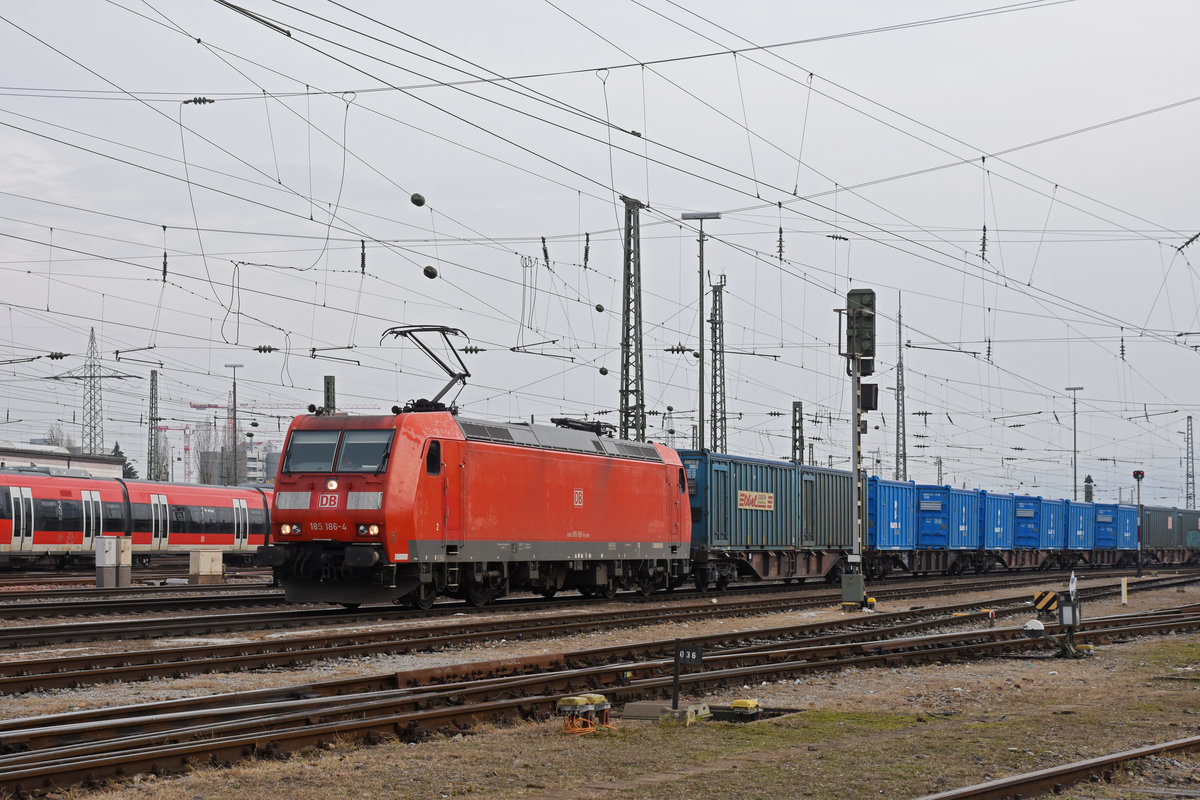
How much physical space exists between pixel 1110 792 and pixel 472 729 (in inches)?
204

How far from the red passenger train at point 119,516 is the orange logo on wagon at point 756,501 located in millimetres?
19705

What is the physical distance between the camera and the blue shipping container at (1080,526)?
58625 millimetres

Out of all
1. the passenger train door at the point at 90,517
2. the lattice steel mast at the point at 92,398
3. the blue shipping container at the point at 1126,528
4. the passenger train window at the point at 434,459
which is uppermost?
the lattice steel mast at the point at 92,398

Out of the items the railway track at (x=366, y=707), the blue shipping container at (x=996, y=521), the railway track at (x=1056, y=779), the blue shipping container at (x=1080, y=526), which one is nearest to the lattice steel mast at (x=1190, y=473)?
the blue shipping container at (x=1080, y=526)

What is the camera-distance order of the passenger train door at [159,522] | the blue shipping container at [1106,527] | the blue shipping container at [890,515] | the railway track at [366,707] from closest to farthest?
1. the railway track at [366,707]
2. the blue shipping container at [890,515]
3. the passenger train door at [159,522]
4. the blue shipping container at [1106,527]

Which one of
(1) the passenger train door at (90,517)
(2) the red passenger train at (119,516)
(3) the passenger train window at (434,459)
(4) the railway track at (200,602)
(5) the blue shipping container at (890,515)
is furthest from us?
(5) the blue shipping container at (890,515)

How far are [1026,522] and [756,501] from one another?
80.2 feet

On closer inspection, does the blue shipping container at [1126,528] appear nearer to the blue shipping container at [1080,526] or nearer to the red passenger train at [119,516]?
the blue shipping container at [1080,526]

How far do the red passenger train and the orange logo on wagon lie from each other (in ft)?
64.6

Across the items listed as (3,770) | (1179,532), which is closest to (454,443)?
(3,770)

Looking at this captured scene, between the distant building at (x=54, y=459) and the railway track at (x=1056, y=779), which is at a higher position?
the distant building at (x=54, y=459)

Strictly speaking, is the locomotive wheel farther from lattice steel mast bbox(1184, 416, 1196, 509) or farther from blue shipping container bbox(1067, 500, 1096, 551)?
lattice steel mast bbox(1184, 416, 1196, 509)

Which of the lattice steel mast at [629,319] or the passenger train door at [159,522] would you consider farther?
the passenger train door at [159,522]

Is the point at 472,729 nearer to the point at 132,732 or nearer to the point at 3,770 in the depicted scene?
the point at 132,732
